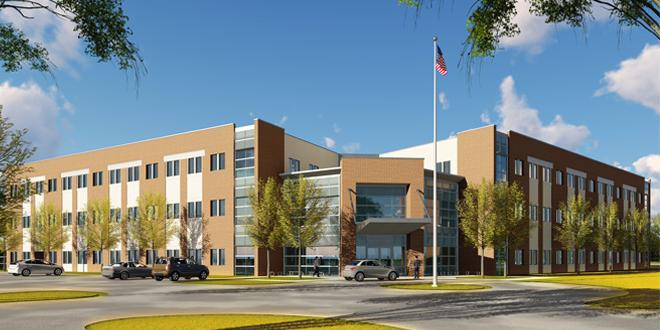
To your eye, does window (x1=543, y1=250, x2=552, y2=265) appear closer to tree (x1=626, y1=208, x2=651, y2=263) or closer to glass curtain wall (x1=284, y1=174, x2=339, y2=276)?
tree (x1=626, y1=208, x2=651, y2=263)

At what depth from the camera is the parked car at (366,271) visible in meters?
43.0

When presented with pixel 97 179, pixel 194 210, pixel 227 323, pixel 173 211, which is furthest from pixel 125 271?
pixel 227 323

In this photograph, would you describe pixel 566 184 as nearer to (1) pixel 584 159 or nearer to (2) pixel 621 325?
(1) pixel 584 159

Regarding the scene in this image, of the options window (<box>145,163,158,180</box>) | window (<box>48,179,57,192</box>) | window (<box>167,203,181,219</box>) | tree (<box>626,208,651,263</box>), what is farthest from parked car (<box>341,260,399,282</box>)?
tree (<box>626,208,651,263</box>)

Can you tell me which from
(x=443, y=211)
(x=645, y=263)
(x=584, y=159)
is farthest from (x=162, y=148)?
(x=645, y=263)

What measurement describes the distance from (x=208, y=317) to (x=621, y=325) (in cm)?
1127

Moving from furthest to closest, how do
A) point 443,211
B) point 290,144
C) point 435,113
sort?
1. point 290,144
2. point 443,211
3. point 435,113

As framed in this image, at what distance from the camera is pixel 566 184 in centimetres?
7031

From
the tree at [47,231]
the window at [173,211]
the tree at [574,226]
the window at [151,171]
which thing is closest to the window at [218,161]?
the window at [173,211]

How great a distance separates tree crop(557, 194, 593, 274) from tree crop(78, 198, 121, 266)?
1826 inches

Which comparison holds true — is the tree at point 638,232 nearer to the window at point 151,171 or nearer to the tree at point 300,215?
the tree at point 300,215

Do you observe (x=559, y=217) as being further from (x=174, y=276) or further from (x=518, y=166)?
(x=174, y=276)

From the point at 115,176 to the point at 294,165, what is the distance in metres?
21.4

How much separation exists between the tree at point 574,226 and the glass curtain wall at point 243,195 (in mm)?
33244
